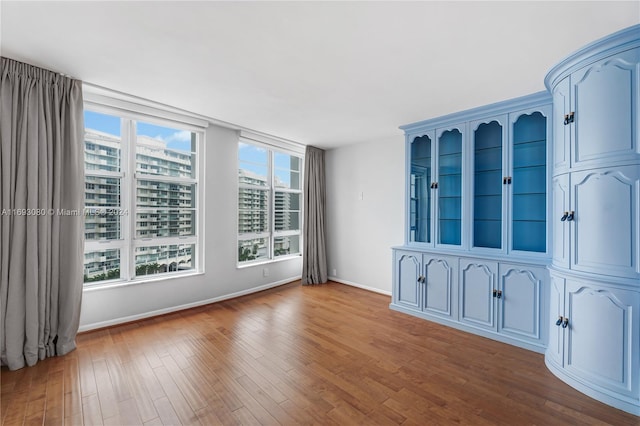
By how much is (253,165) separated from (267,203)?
A: 0.71 m

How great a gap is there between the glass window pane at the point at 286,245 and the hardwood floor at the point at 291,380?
196 centimetres

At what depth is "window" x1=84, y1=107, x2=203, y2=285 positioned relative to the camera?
10.5ft

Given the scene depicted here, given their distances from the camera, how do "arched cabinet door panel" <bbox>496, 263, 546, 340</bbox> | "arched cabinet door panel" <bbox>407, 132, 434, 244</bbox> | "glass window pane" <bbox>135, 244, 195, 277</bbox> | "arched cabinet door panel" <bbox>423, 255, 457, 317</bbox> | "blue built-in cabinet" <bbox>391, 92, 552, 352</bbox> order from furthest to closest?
1. "arched cabinet door panel" <bbox>407, 132, 434, 244</bbox>
2. "glass window pane" <bbox>135, 244, 195, 277</bbox>
3. "arched cabinet door panel" <bbox>423, 255, 457, 317</bbox>
4. "blue built-in cabinet" <bbox>391, 92, 552, 352</bbox>
5. "arched cabinet door panel" <bbox>496, 263, 546, 340</bbox>

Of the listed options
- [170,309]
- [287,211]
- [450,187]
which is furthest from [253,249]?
[450,187]

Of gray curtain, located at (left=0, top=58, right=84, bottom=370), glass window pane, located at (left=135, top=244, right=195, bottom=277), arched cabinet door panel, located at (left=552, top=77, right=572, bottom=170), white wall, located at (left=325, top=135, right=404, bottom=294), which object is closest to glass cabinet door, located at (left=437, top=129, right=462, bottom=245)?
white wall, located at (left=325, top=135, right=404, bottom=294)

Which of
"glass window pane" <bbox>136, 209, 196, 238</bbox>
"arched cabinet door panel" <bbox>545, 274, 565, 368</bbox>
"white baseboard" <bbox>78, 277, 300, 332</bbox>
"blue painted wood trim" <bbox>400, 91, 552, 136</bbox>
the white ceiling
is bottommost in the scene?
"white baseboard" <bbox>78, 277, 300, 332</bbox>

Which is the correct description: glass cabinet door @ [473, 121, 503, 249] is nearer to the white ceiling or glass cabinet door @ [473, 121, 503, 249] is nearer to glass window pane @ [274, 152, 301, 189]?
the white ceiling

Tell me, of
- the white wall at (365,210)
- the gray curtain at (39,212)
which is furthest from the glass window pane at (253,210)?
the gray curtain at (39,212)

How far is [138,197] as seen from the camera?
3.49 m

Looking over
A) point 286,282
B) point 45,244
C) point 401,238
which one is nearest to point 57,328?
point 45,244

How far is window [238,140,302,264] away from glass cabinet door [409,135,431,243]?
2.35m

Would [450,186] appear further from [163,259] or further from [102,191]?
[102,191]

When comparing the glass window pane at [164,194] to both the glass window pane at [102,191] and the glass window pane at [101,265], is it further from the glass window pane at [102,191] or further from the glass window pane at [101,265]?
the glass window pane at [101,265]

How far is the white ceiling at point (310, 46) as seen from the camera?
1793 mm
